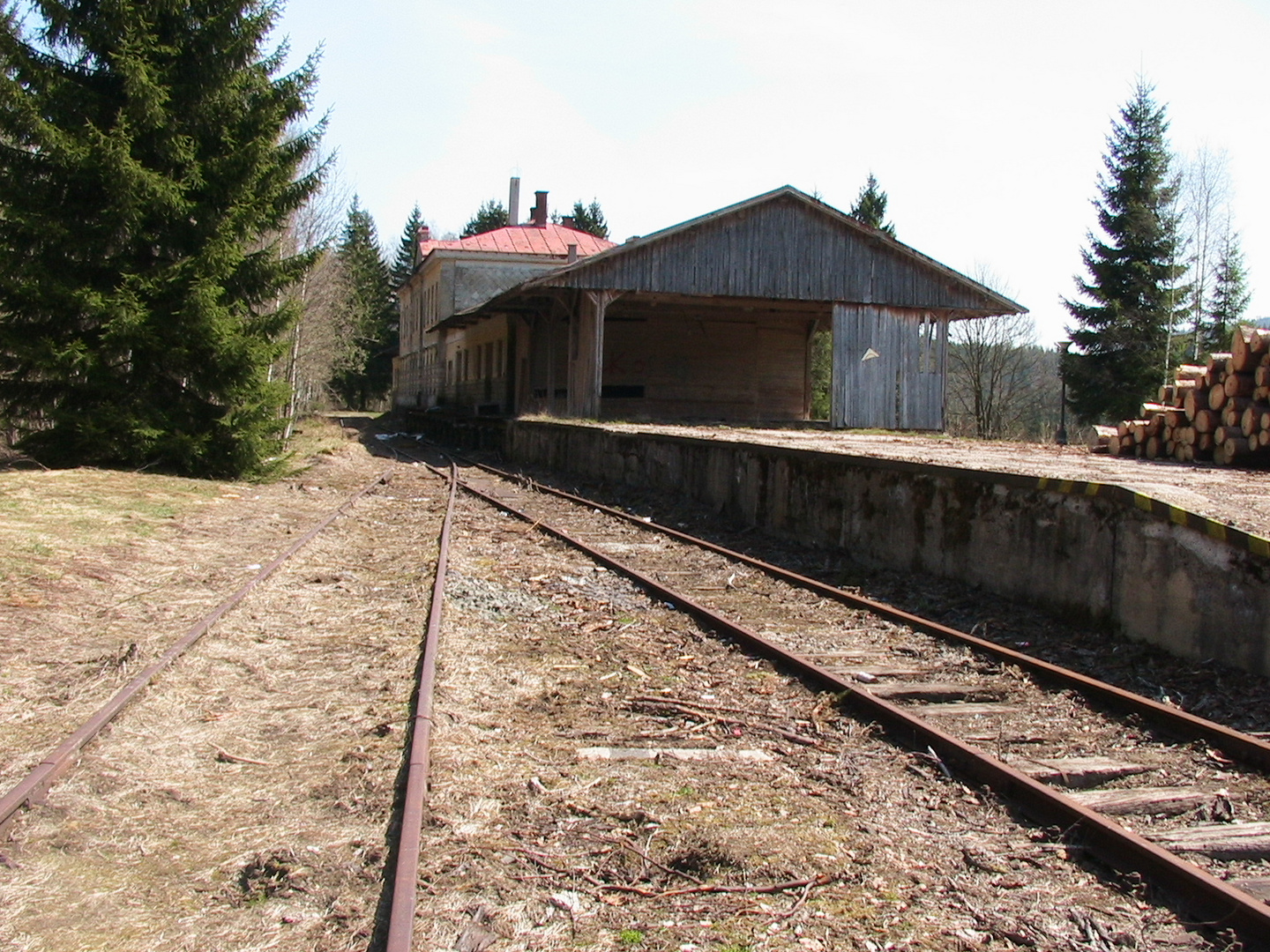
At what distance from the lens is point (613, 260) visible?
22.7 metres

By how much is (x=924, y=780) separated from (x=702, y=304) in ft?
76.2

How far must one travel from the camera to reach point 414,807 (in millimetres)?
3588

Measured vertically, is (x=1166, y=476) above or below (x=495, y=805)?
above

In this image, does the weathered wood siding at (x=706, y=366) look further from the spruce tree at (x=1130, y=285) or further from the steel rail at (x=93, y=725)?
the steel rail at (x=93, y=725)

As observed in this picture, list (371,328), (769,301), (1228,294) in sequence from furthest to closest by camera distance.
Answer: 1. (371,328)
2. (1228,294)
3. (769,301)

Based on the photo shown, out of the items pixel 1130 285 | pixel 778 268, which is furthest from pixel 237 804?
pixel 1130 285

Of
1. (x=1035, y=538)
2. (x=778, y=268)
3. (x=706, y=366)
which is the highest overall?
(x=778, y=268)

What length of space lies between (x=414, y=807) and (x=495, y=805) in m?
0.35

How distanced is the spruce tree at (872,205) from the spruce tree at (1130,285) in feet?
57.3

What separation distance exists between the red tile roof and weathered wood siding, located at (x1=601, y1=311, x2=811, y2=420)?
15324 mm

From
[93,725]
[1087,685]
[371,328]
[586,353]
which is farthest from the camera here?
[371,328]

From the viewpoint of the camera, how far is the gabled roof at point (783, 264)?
22.9 metres

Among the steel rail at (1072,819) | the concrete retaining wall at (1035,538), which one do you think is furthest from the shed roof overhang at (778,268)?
the steel rail at (1072,819)

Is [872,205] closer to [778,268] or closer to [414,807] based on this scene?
[778,268]
